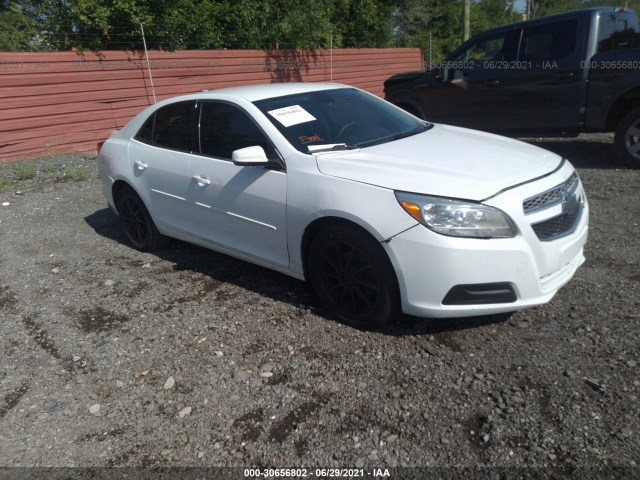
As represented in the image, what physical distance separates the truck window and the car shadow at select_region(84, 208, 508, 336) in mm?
5033

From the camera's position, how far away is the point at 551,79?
6.95 metres

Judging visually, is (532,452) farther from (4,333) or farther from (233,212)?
(4,333)

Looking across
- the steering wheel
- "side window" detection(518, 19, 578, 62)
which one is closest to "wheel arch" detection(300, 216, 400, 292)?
the steering wheel

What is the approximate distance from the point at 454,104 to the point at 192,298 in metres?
5.76

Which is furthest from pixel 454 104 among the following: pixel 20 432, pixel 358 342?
pixel 20 432

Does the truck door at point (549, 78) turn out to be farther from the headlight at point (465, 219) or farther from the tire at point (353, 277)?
the tire at point (353, 277)

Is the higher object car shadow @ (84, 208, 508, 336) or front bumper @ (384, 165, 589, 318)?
front bumper @ (384, 165, 589, 318)

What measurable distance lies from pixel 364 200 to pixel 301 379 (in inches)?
42.9

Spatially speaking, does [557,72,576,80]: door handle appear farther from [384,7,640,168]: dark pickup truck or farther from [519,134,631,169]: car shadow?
[519,134,631,169]: car shadow

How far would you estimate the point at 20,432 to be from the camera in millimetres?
2744

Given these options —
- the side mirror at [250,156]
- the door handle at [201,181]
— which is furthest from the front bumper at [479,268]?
the door handle at [201,181]

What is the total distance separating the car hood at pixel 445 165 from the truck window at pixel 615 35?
3959 millimetres

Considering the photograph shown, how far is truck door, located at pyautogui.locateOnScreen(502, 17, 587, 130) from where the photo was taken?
22.1 feet

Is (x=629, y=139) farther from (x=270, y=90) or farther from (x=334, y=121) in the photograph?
(x=270, y=90)
